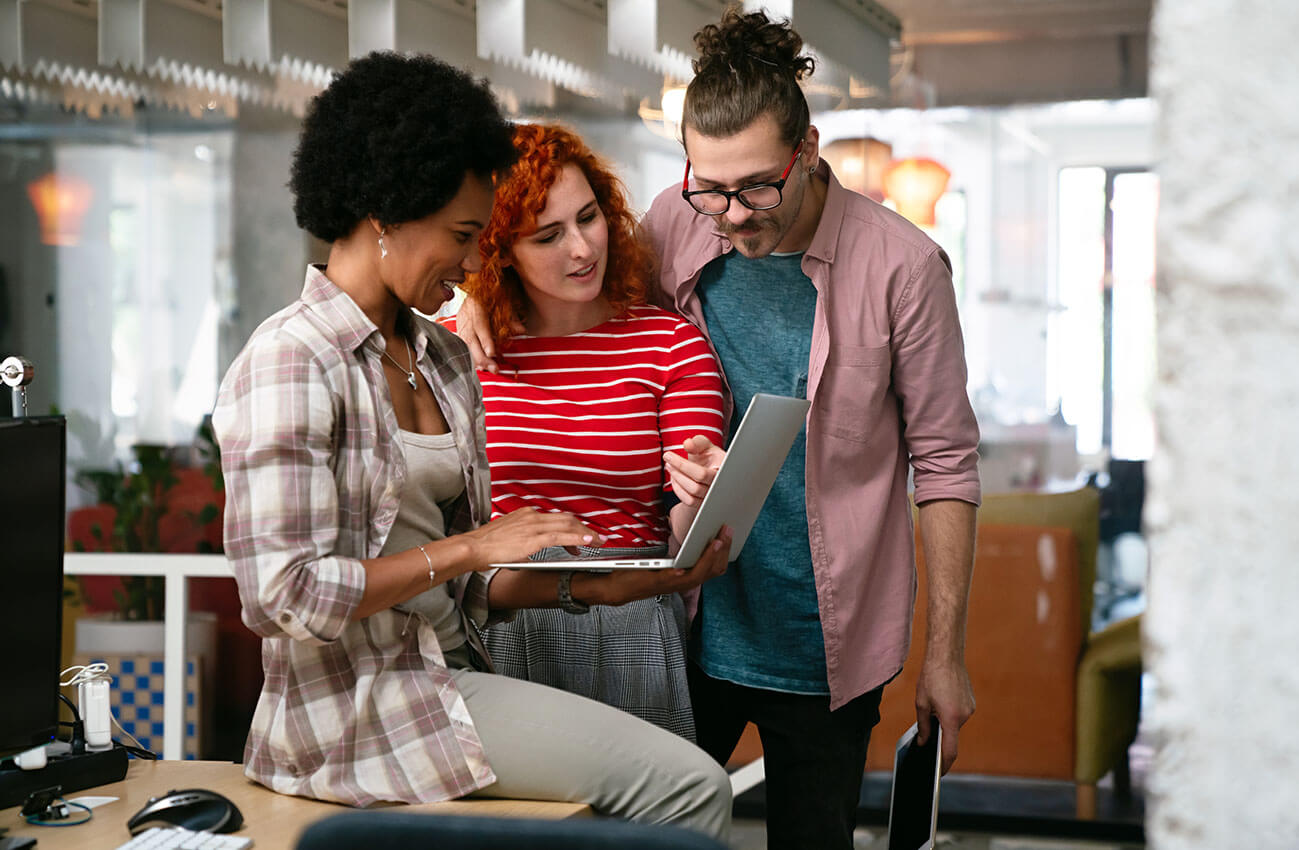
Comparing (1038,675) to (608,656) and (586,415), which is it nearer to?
(608,656)

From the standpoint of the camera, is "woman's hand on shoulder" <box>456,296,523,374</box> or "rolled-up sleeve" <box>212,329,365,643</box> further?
"woman's hand on shoulder" <box>456,296,523,374</box>

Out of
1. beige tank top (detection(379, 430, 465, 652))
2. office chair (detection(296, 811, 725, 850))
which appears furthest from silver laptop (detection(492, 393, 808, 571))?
office chair (detection(296, 811, 725, 850))

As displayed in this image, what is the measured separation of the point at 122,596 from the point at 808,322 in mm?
2928

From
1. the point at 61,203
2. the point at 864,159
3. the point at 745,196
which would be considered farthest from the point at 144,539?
the point at 745,196

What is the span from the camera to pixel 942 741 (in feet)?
6.42

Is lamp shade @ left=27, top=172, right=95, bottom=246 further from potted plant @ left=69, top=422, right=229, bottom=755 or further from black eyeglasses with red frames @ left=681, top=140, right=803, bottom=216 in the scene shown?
black eyeglasses with red frames @ left=681, top=140, right=803, bottom=216

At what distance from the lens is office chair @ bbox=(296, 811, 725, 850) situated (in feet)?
2.68

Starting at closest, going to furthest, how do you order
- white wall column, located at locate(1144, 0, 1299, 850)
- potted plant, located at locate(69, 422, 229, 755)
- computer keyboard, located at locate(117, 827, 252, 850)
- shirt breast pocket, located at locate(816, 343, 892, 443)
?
white wall column, located at locate(1144, 0, 1299, 850), computer keyboard, located at locate(117, 827, 252, 850), shirt breast pocket, located at locate(816, 343, 892, 443), potted plant, located at locate(69, 422, 229, 755)

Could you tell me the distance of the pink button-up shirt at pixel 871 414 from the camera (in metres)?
1.95

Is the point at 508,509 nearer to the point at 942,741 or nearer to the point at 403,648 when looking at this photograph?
the point at 403,648

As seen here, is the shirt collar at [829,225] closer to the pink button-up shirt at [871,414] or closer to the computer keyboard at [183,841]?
the pink button-up shirt at [871,414]

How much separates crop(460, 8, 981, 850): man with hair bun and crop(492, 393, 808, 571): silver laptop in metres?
0.27

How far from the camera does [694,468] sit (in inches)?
67.6

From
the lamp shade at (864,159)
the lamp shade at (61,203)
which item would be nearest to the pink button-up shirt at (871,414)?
the lamp shade at (864,159)
